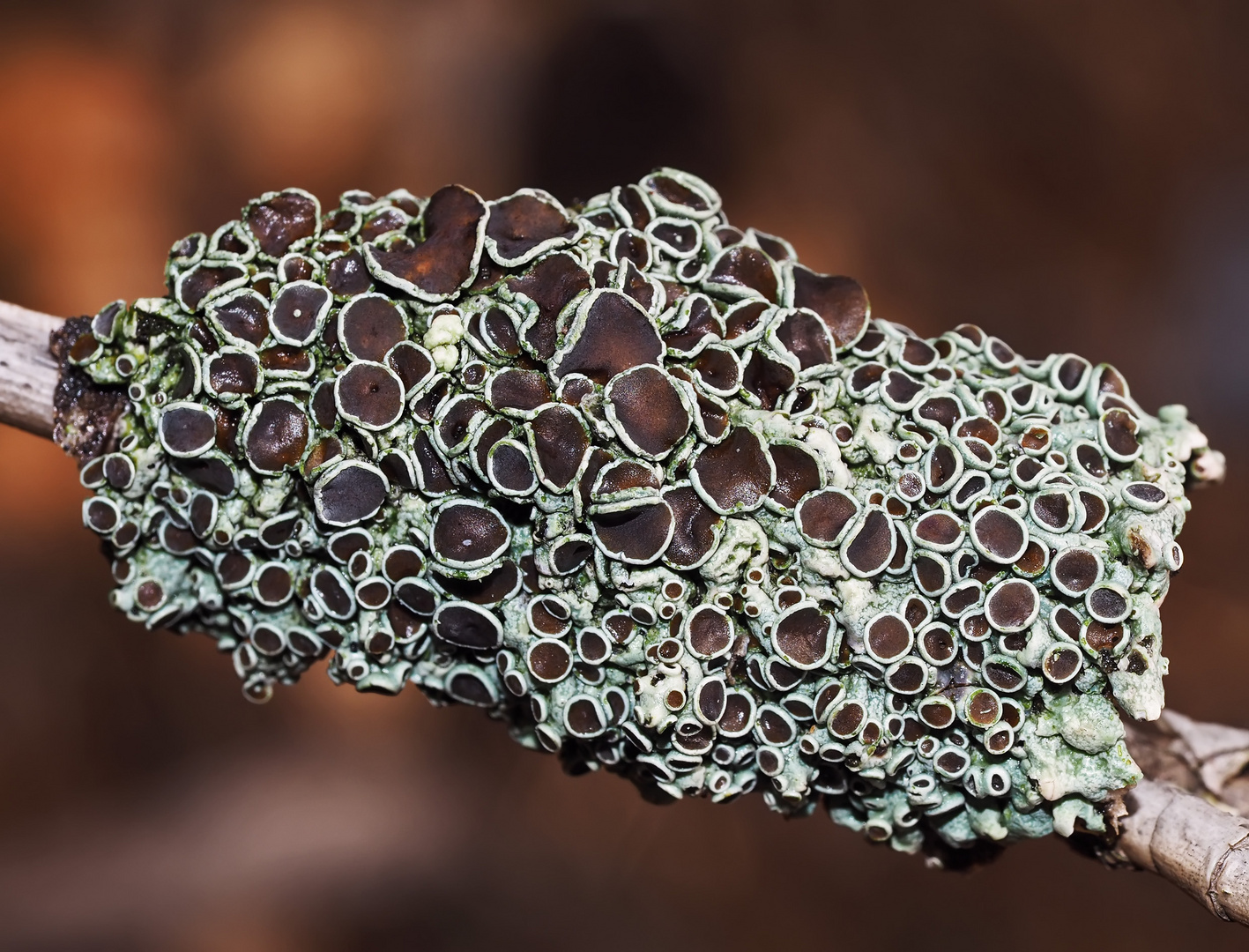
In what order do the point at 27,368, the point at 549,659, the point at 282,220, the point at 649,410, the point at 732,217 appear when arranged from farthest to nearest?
1. the point at 732,217
2. the point at 27,368
3. the point at 282,220
4. the point at 549,659
5. the point at 649,410

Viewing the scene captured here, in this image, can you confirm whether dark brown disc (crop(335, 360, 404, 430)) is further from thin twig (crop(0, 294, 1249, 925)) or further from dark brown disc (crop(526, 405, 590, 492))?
thin twig (crop(0, 294, 1249, 925))

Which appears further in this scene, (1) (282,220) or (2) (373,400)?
(1) (282,220)

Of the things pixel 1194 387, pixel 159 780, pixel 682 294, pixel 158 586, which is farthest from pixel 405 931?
pixel 1194 387

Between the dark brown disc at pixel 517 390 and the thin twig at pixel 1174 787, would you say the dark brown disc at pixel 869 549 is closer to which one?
the dark brown disc at pixel 517 390

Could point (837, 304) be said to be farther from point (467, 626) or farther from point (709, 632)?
point (467, 626)

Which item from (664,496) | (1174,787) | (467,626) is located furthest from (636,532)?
(1174,787)

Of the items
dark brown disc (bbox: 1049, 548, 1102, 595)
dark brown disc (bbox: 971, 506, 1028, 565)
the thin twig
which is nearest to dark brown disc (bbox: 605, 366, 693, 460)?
dark brown disc (bbox: 971, 506, 1028, 565)
